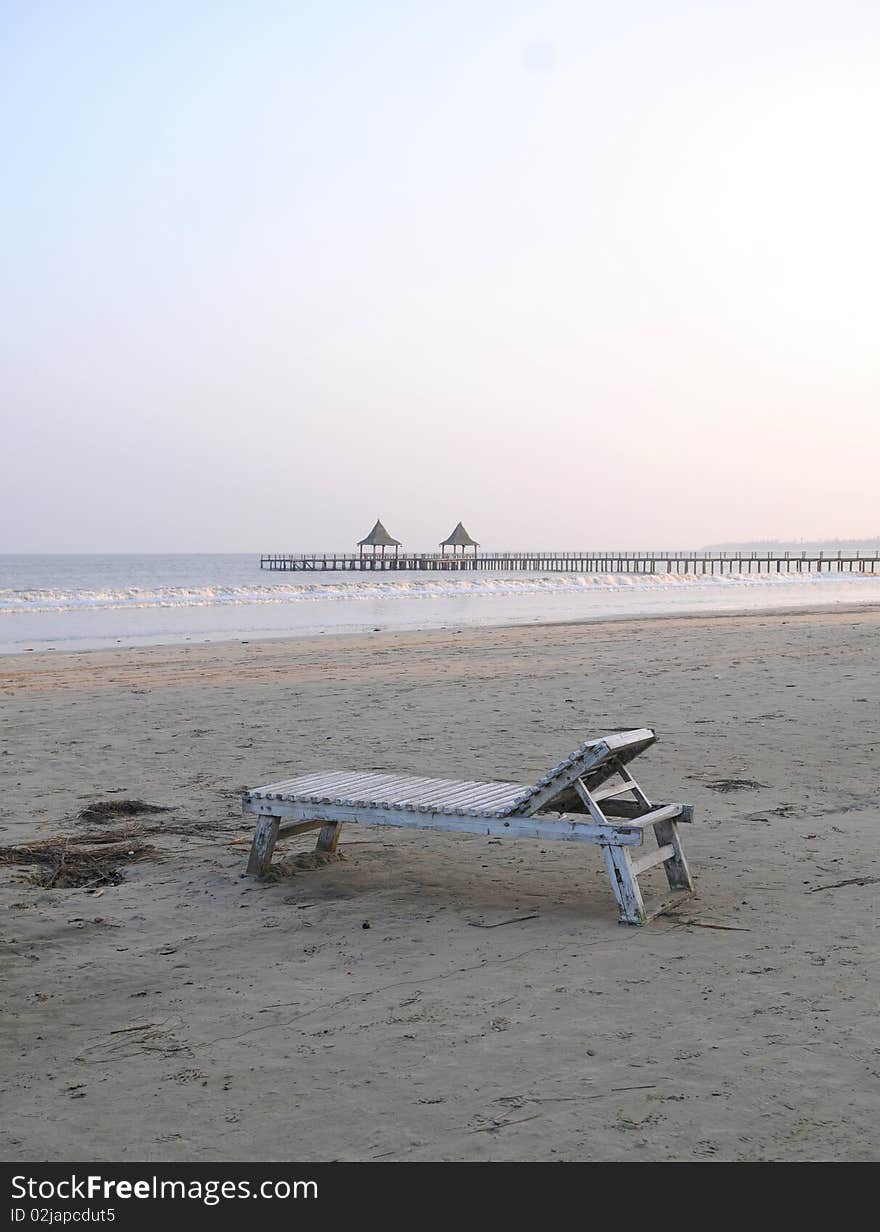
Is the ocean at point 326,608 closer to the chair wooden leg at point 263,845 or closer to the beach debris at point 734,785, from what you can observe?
the beach debris at point 734,785

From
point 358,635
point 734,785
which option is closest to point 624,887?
point 734,785

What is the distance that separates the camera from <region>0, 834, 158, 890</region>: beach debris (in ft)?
18.7

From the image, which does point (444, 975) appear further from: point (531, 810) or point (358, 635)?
point (358, 635)

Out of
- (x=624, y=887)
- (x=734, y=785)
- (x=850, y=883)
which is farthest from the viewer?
(x=734, y=785)

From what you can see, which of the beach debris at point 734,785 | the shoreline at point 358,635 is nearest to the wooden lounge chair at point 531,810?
the beach debris at point 734,785

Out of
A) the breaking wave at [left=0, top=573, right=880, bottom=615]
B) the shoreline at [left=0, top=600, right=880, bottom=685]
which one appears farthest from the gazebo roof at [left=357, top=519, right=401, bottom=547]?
the shoreline at [left=0, top=600, right=880, bottom=685]

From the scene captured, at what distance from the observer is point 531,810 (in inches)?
203

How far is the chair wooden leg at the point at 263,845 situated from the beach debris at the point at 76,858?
662 mm

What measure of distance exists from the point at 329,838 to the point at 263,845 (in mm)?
540

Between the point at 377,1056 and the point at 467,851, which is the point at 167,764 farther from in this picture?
the point at 377,1056

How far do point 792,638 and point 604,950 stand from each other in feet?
48.1

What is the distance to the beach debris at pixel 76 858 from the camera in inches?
225

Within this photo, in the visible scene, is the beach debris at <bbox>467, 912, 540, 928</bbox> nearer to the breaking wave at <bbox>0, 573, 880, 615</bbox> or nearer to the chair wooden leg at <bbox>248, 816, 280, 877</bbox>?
the chair wooden leg at <bbox>248, 816, 280, 877</bbox>
